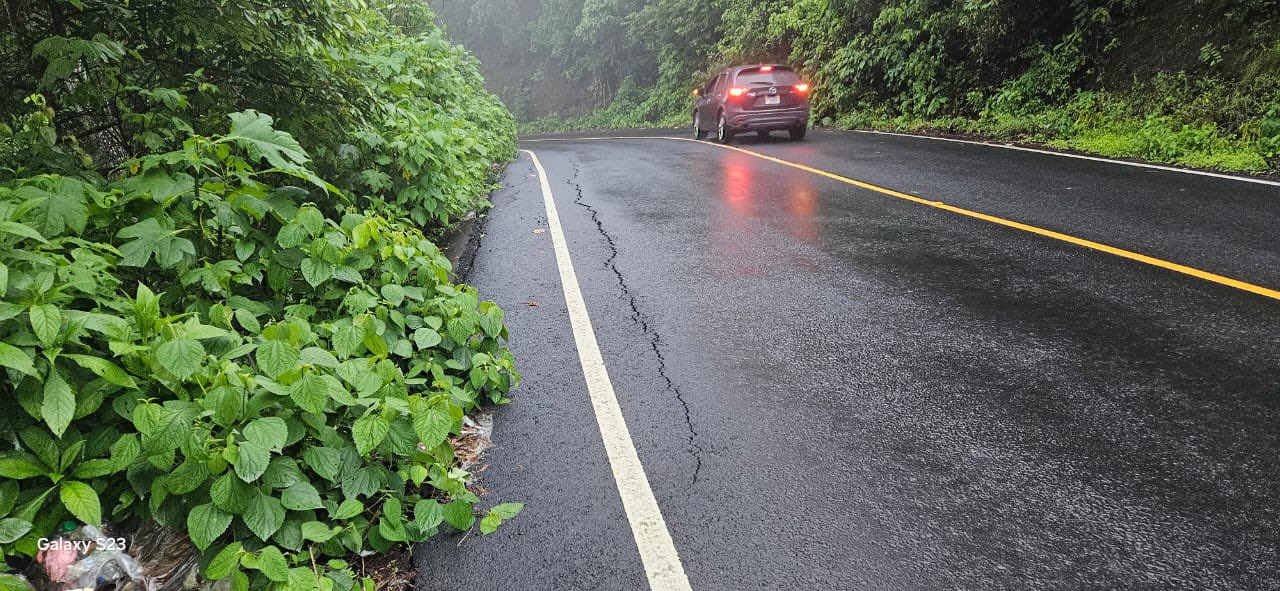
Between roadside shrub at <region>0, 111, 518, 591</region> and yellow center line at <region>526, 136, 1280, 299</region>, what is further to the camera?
yellow center line at <region>526, 136, 1280, 299</region>

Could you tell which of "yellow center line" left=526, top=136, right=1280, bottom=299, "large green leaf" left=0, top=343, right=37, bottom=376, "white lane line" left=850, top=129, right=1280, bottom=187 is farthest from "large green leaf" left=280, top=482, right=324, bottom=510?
"white lane line" left=850, top=129, right=1280, bottom=187

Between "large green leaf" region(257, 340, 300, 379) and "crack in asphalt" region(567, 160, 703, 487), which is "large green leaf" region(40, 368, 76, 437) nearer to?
"large green leaf" region(257, 340, 300, 379)

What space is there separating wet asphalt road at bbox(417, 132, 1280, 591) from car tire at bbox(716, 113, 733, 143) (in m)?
10.9

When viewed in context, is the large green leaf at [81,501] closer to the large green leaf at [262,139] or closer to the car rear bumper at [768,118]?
the large green leaf at [262,139]

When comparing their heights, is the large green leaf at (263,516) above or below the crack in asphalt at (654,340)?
above

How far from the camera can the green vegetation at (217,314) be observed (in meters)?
2.48

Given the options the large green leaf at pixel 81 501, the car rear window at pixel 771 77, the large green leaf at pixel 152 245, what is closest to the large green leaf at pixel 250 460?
the large green leaf at pixel 81 501

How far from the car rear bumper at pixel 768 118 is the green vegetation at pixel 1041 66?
337 cm

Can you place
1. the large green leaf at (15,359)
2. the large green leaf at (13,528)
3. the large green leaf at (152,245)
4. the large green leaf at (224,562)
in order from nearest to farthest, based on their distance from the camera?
1. the large green leaf at (15,359)
2. the large green leaf at (13,528)
3. the large green leaf at (224,562)
4. the large green leaf at (152,245)

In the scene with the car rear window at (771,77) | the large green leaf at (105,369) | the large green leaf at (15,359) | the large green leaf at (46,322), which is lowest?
the large green leaf at (105,369)

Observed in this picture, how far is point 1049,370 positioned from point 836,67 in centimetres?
2047

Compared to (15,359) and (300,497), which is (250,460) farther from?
→ (15,359)

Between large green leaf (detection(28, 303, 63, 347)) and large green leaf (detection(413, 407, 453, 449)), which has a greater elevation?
large green leaf (detection(28, 303, 63, 347))

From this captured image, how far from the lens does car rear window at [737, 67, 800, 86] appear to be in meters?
17.0
